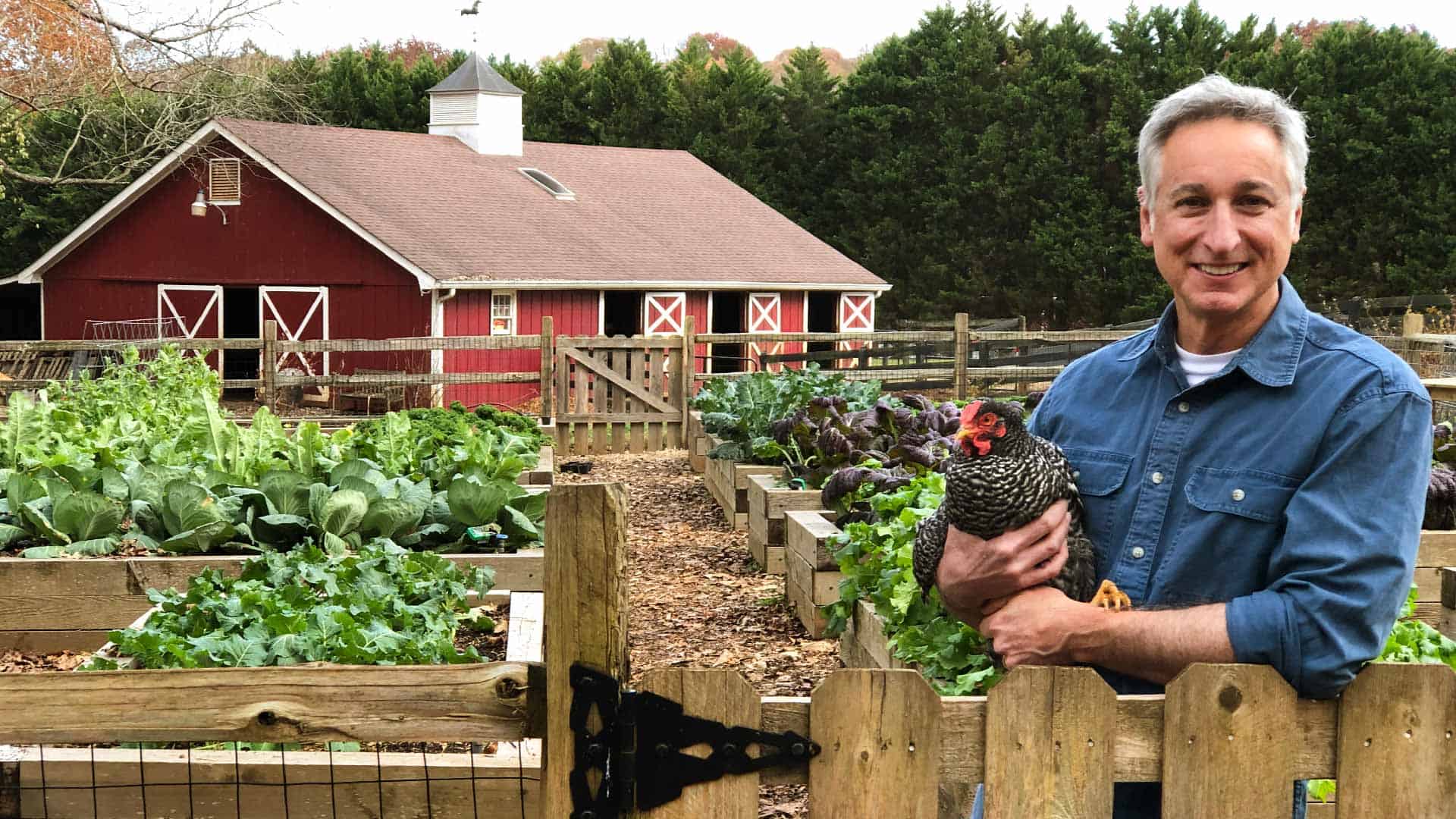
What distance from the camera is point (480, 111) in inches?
1201

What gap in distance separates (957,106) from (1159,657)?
39928 millimetres

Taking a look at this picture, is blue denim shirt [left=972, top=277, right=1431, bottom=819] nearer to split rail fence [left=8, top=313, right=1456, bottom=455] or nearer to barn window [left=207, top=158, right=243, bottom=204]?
split rail fence [left=8, top=313, right=1456, bottom=455]

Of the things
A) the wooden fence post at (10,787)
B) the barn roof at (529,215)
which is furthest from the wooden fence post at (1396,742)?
the barn roof at (529,215)

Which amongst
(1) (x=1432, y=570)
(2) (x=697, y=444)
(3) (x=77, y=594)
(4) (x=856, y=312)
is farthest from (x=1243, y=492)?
(4) (x=856, y=312)

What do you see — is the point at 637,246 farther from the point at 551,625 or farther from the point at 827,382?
the point at 551,625

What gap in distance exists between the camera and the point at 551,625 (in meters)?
2.21

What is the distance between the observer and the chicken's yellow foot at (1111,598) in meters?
2.22

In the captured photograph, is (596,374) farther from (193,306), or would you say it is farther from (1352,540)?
(1352,540)

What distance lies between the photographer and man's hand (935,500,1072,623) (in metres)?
2.26

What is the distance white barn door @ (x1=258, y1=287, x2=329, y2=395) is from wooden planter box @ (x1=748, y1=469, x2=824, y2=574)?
17.5m

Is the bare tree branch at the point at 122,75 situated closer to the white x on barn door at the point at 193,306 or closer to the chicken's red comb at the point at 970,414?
the white x on barn door at the point at 193,306

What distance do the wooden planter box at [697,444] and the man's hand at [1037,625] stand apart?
10.8 meters

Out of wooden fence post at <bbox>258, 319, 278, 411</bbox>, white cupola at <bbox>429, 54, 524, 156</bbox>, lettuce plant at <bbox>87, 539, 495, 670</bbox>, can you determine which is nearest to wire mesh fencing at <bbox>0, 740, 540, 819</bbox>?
lettuce plant at <bbox>87, 539, 495, 670</bbox>

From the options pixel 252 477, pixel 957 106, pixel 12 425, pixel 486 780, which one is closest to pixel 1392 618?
pixel 486 780
